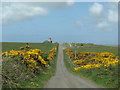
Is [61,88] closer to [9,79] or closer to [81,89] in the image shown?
[81,89]

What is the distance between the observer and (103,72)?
90.6 feet

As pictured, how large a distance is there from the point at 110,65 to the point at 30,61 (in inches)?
438

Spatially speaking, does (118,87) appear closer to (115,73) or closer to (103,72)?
(115,73)

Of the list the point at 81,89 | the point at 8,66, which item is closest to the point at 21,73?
the point at 8,66

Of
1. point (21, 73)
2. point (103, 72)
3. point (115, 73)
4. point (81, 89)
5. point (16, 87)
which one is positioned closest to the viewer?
point (16, 87)

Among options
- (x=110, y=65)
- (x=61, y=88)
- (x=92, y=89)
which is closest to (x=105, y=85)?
(x=92, y=89)

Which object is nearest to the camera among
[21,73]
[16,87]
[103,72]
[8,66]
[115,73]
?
[16,87]

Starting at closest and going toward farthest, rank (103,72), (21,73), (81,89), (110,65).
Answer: (81,89) → (21,73) → (103,72) → (110,65)

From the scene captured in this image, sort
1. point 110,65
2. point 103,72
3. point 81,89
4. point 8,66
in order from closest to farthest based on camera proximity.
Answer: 1. point 81,89
2. point 8,66
3. point 103,72
4. point 110,65

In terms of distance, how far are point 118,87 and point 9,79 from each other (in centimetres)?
1011

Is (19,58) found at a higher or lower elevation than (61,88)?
higher

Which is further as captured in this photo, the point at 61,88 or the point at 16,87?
the point at 61,88

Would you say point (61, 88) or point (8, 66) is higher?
point (8, 66)

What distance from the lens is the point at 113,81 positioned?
883 inches
